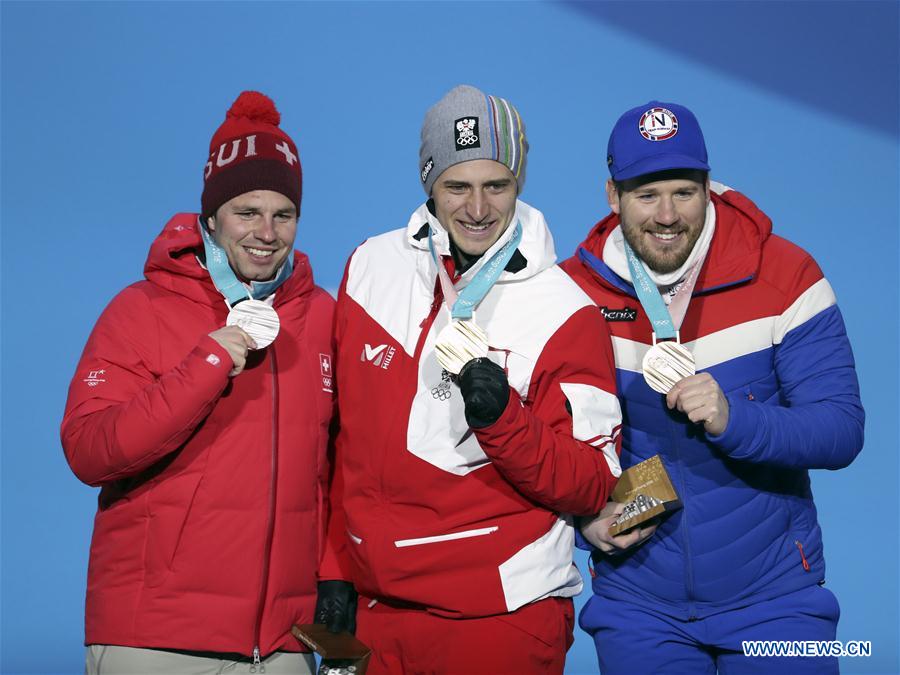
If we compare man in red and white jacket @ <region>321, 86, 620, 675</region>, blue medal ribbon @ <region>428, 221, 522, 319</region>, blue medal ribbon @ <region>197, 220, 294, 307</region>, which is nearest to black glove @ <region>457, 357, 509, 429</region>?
man in red and white jacket @ <region>321, 86, 620, 675</region>

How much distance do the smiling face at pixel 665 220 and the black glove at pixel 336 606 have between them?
1008 millimetres

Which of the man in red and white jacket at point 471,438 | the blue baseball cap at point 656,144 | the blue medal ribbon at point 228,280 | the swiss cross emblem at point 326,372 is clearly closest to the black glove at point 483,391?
the man in red and white jacket at point 471,438

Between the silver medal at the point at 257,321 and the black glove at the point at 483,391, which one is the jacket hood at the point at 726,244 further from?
the silver medal at the point at 257,321

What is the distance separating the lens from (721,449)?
8.27 ft

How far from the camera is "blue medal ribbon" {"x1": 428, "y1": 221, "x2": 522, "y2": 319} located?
2.43 m

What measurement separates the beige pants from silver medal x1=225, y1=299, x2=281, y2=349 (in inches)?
25.8

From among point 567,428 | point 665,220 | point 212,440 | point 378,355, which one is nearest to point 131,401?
point 212,440

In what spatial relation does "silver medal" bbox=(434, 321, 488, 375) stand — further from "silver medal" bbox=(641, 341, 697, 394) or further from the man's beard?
the man's beard

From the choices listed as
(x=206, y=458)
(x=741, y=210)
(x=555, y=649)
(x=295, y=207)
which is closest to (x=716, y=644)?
(x=555, y=649)

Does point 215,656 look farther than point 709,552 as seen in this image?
No

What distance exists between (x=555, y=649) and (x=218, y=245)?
3.73 ft

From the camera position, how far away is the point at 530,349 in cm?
245

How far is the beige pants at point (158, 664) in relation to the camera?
7.70 ft

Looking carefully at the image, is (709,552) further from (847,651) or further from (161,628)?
(161,628)
